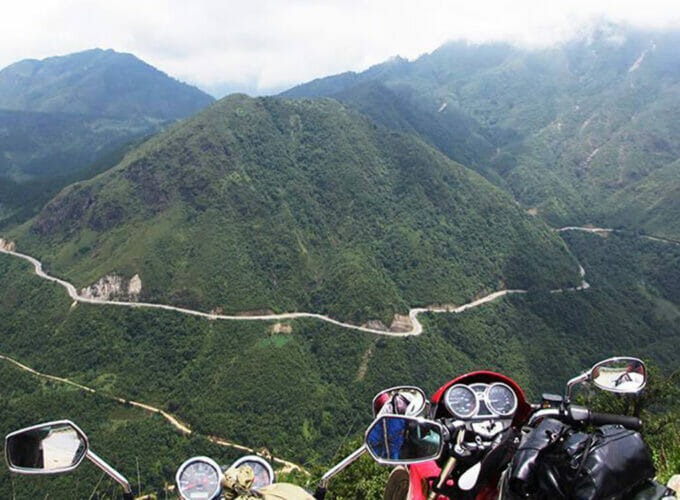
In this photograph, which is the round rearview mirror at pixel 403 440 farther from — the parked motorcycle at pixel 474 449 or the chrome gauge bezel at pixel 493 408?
the chrome gauge bezel at pixel 493 408

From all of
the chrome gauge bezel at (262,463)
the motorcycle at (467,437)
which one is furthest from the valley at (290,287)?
the motorcycle at (467,437)

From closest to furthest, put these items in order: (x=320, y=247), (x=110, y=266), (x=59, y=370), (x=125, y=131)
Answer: (x=59, y=370), (x=110, y=266), (x=320, y=247), (x=125, y=131)

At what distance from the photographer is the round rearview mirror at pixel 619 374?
3389 mm

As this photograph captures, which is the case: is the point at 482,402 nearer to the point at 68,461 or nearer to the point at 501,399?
the point at 501,399

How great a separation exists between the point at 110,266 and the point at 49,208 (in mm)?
23601

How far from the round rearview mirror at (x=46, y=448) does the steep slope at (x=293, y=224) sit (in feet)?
198

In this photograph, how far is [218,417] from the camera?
48.1 metres

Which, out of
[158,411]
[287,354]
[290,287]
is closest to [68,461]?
[158,411]

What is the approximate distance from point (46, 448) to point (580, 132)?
17433 cm

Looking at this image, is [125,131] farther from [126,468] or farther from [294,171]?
[126,468]

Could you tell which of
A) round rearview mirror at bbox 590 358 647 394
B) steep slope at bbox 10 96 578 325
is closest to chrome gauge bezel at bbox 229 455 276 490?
round rearview mirror at bbox 590 358 647 394

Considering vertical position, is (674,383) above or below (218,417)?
above

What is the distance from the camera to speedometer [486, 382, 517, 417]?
108 inches

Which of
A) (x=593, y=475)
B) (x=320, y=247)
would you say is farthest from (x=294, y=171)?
(x=593, y=475)
